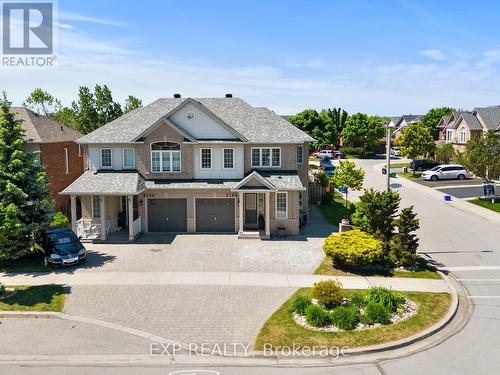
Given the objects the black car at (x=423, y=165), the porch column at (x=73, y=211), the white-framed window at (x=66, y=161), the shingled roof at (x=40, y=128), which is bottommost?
the porch column at (x=73, y=211)

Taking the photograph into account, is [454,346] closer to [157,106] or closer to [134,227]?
[134,227]

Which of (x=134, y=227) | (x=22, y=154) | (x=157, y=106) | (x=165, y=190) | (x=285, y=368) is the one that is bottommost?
(x=285, y=368)

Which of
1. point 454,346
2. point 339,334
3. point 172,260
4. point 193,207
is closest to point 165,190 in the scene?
point 193,207

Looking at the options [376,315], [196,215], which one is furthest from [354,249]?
[196,215]

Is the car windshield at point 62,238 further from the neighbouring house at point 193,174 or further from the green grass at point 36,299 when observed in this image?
the neighbouring house at point 193,174

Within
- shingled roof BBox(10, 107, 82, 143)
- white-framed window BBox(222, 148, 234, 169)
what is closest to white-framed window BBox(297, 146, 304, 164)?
white-framed window BBox(222, 148, 234, 169)

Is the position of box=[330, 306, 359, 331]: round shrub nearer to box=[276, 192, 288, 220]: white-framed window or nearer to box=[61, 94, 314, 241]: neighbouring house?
box=[61, 94, 314, 241]: neighbouring house

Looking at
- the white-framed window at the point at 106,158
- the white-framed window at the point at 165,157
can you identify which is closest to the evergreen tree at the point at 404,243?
the white-framed window at the point at 165,157
